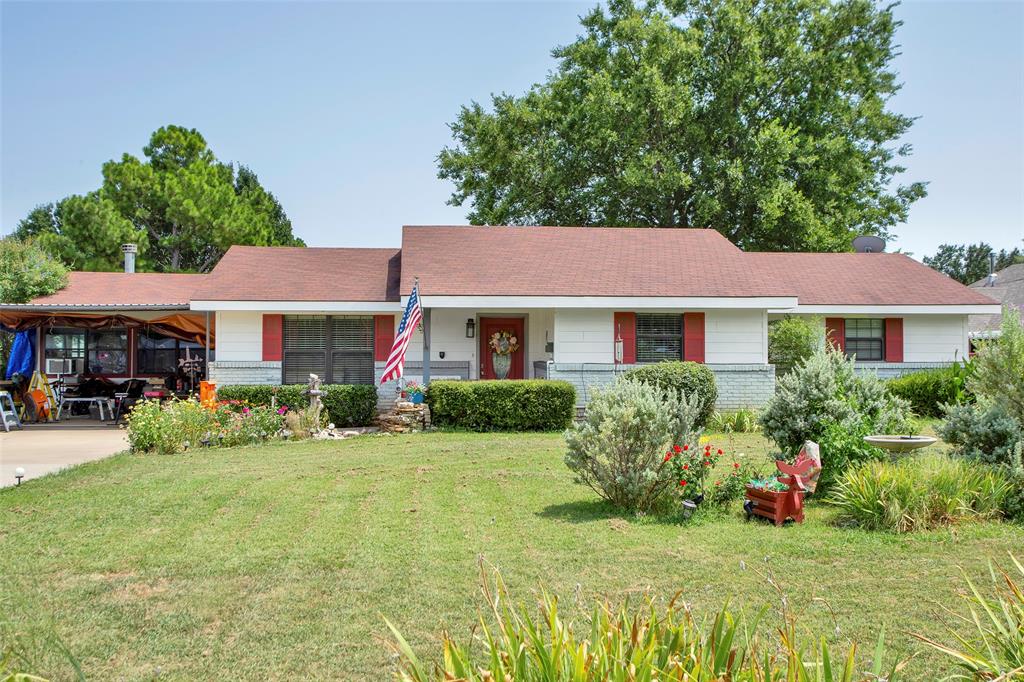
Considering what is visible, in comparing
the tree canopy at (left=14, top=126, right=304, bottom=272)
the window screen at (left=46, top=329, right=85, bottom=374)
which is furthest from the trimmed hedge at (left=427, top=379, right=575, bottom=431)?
the tree canopy at (left=14, top=126, right=304, bottom=272)

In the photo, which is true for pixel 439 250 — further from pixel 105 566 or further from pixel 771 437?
pixel 105 566

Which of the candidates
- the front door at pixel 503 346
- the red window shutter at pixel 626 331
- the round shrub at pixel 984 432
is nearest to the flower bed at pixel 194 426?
the front door at pixel 503 346

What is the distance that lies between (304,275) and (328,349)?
2417mm

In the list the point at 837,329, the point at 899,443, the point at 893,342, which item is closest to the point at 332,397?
the point at 899,443

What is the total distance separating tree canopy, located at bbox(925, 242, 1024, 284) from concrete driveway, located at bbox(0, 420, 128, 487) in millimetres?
70821

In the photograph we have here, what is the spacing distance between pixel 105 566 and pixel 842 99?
3144 cm

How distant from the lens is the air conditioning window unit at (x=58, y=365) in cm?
2225

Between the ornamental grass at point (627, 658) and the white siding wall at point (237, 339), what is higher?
the white siding wall at point (237, 339)

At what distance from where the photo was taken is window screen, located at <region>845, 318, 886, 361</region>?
2062 cm

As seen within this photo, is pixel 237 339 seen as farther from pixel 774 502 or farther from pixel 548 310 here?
pixel 774 502

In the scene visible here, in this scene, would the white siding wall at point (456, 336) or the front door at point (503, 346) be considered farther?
the front door at point (503, 346)

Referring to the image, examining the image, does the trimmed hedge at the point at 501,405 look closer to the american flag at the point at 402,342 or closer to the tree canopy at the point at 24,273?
the american flag at the point at 402,342

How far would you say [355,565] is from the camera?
6.02 m

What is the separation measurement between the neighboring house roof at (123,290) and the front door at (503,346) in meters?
8.48
